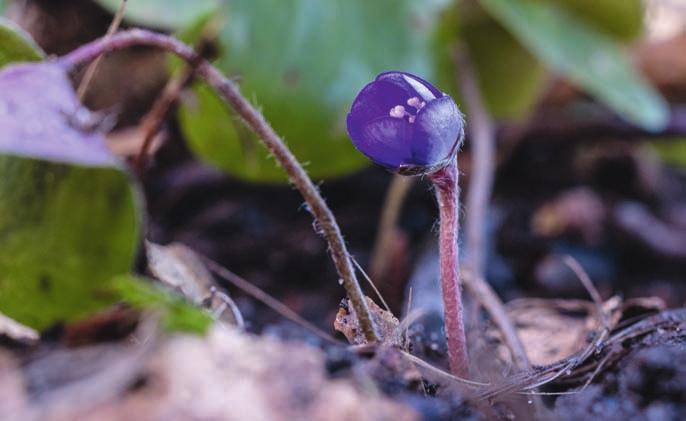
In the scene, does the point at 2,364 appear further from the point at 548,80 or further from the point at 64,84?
the point at 548,80

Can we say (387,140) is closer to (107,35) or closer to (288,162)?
(288,162)

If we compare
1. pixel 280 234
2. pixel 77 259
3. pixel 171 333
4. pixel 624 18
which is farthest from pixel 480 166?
pixel 171 333

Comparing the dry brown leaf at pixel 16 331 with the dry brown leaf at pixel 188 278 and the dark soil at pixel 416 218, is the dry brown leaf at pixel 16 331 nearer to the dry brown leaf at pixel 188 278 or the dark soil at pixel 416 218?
the dry brown leaf at pixel 188 278

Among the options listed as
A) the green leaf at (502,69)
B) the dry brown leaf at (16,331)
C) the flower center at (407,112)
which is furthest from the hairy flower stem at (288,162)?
the green leaf at (502,69)

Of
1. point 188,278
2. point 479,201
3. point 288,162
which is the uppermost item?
point 288,162

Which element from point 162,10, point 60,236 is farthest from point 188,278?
point 162,10

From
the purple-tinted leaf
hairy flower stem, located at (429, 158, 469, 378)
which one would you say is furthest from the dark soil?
the purple-tinted leaf

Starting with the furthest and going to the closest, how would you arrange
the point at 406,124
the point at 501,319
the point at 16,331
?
the point at 501,319 → the point at 16,331 → the point at 406,124

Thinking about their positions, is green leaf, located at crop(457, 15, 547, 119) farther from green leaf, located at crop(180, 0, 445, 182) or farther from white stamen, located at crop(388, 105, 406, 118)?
white stamen, located at crop(388, 105, 406, 118)
